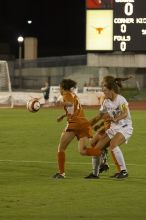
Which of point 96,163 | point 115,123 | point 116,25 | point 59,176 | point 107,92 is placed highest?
point 116,25

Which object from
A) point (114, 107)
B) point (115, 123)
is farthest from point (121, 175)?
point (114, 107)

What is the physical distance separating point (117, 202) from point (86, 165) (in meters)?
5.10

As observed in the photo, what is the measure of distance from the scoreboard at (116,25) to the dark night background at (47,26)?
4204cm

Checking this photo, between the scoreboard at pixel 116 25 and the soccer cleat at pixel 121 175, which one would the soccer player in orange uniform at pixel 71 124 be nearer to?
the soccer cleat at pixel 121 175

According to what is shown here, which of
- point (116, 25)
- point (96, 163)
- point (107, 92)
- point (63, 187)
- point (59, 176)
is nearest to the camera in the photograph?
point (63, 187)

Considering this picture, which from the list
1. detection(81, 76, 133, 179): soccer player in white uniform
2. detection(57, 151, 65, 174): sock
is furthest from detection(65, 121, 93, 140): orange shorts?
detection(57, 151, 65, 174): sock

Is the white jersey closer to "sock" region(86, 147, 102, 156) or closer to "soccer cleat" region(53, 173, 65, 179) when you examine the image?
"sock" region(86, 147, 102, 156)

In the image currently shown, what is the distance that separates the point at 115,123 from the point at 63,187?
64.1 inches

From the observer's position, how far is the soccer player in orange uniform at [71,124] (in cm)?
1258

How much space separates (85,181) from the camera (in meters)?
12.3

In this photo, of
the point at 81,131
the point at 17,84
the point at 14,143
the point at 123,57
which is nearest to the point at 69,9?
the point at 17,84

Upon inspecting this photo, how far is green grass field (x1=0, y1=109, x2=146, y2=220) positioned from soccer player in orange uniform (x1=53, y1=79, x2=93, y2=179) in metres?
0.44

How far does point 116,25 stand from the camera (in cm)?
3766

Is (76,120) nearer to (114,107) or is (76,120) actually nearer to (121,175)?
(114,107)
